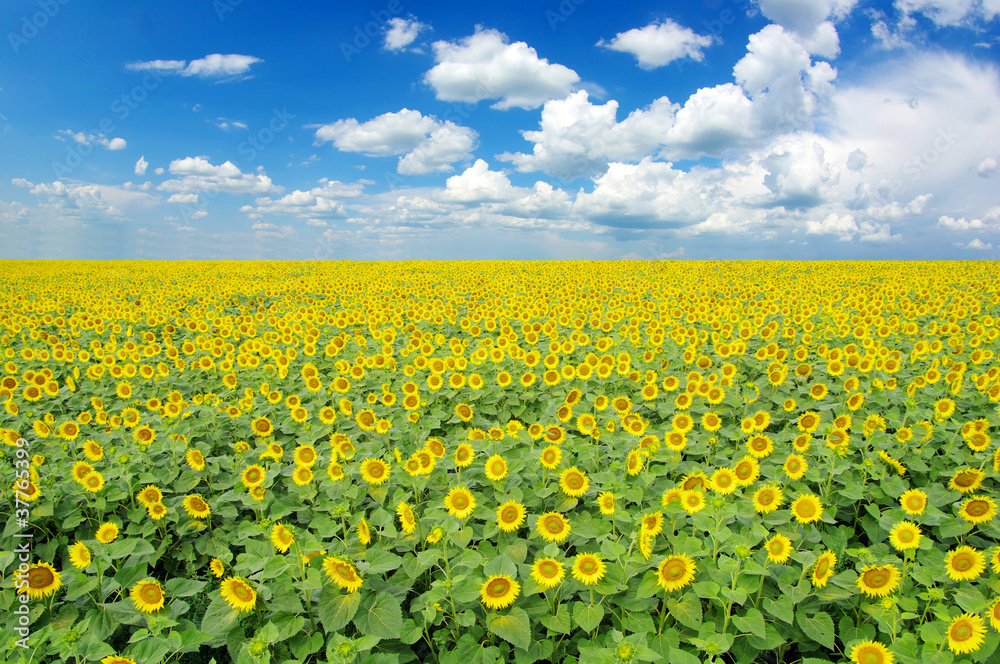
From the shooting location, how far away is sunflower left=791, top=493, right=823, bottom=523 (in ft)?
11.6

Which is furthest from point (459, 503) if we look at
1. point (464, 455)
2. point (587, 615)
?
point (587, 615)

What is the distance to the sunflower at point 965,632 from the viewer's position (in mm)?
2566

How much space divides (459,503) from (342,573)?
946 millimetres

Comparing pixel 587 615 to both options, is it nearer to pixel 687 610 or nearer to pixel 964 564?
pixel 687 610

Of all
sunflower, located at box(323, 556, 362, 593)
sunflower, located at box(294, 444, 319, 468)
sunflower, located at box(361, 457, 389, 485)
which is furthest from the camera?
sunflower, located at box(294, 444, 319, 468)

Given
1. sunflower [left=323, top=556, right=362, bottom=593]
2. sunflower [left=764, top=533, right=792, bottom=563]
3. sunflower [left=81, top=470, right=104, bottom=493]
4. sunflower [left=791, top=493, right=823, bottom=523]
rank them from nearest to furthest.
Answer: sunflower [left=323, top=556, right=362, bottom=593], sunflower [left=764, top=533, right=792, bottom=563], sunflower [left=791, top=493, right=823, bottom=523], sunflower [left=81, top=470, right=104, bottom=493]

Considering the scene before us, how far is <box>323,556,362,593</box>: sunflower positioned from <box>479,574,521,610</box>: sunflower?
76 centimetres

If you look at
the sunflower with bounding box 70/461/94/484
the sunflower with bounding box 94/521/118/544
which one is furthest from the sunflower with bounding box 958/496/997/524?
the sunflower with bounding box 70/461/94/484

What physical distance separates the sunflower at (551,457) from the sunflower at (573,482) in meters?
0.15

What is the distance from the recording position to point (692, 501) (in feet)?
11.1

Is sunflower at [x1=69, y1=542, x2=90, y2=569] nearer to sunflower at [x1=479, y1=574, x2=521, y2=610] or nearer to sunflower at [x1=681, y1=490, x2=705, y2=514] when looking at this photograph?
sunflower at [x1=479, y1=574, x2=521, y2=610]

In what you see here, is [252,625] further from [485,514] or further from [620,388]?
[620,388]

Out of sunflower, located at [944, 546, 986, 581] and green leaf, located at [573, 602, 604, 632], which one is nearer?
green leaf, located at [573, 602, 604, 632]

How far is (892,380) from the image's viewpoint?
5.96 meters
